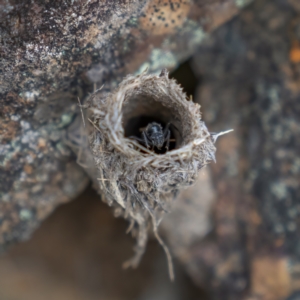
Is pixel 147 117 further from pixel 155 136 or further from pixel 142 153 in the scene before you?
pixel 142 153

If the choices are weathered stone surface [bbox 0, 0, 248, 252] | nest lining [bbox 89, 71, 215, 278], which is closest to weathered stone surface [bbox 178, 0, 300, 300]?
weathered stone surface [bbox 0, 0, 248, 252]

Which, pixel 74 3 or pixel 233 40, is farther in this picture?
pixel 233 40

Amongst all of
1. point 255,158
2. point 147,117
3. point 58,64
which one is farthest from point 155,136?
point 255,158

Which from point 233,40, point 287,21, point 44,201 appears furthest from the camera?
point 233,40

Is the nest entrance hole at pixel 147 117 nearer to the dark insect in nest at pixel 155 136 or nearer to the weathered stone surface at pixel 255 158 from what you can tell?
the dark insect in nest at pixel 155 136

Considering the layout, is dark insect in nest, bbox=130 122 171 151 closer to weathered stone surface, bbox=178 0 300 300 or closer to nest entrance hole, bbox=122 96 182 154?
nest entrance hole, bbox=122 96 182 154

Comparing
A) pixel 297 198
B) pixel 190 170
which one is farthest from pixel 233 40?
pixel 190 170

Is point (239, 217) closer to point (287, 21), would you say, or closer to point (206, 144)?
point (206, 144)
